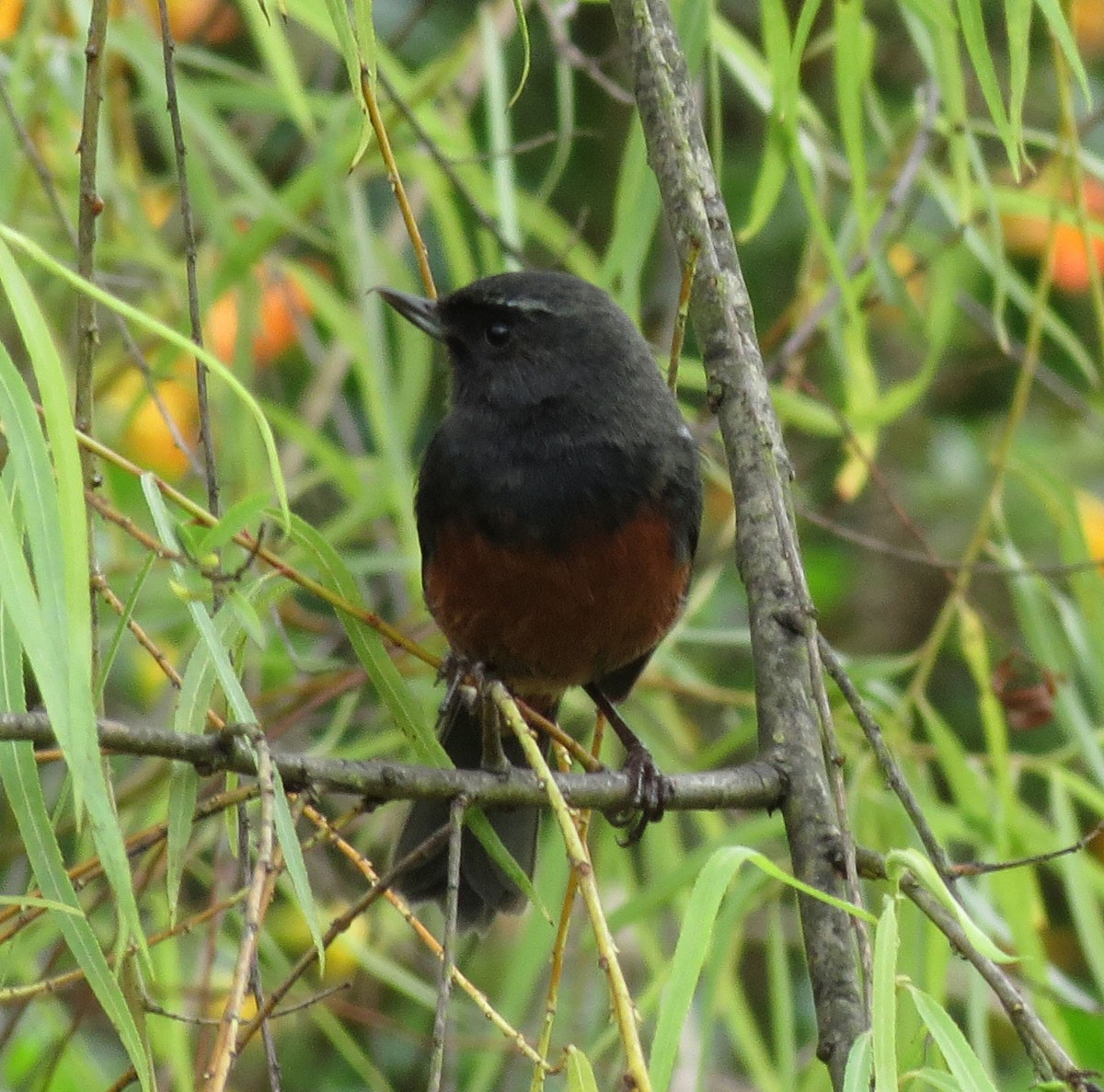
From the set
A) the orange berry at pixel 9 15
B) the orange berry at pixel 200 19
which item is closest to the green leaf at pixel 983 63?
the orange berry at pixel 9 15

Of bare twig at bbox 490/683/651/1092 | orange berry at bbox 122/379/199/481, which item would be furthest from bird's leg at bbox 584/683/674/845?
orange berry at bbox 122/379/199/481

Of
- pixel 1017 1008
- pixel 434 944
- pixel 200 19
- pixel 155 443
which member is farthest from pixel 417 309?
pixel 200 19

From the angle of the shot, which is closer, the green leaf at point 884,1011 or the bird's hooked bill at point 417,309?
the green leaf at point 884,1011

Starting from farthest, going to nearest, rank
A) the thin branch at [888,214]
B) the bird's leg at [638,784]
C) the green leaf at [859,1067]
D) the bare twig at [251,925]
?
the thin branch at [888,214], the bird's leg at [638,784], the green leaf at [859,1067], the bare twig at [251,925]

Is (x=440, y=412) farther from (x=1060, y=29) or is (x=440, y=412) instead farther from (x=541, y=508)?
(x=1060, y=29)

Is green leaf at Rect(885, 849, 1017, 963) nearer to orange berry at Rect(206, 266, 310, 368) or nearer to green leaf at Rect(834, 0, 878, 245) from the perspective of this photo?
green leaf at Rect(834, 0, 878, 245)

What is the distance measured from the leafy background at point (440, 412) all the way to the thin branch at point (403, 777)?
8cm

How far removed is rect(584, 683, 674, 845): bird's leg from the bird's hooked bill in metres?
0.79

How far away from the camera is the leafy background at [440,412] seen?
250 centimetres

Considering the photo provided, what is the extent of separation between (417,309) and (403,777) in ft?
5.25

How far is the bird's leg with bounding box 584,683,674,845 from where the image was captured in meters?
2.07

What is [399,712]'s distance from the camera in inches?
79.8

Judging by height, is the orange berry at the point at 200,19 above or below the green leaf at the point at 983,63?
above

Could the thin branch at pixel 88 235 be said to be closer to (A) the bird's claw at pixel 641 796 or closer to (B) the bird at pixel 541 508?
(A) the bird's claw at pixel 641 796
